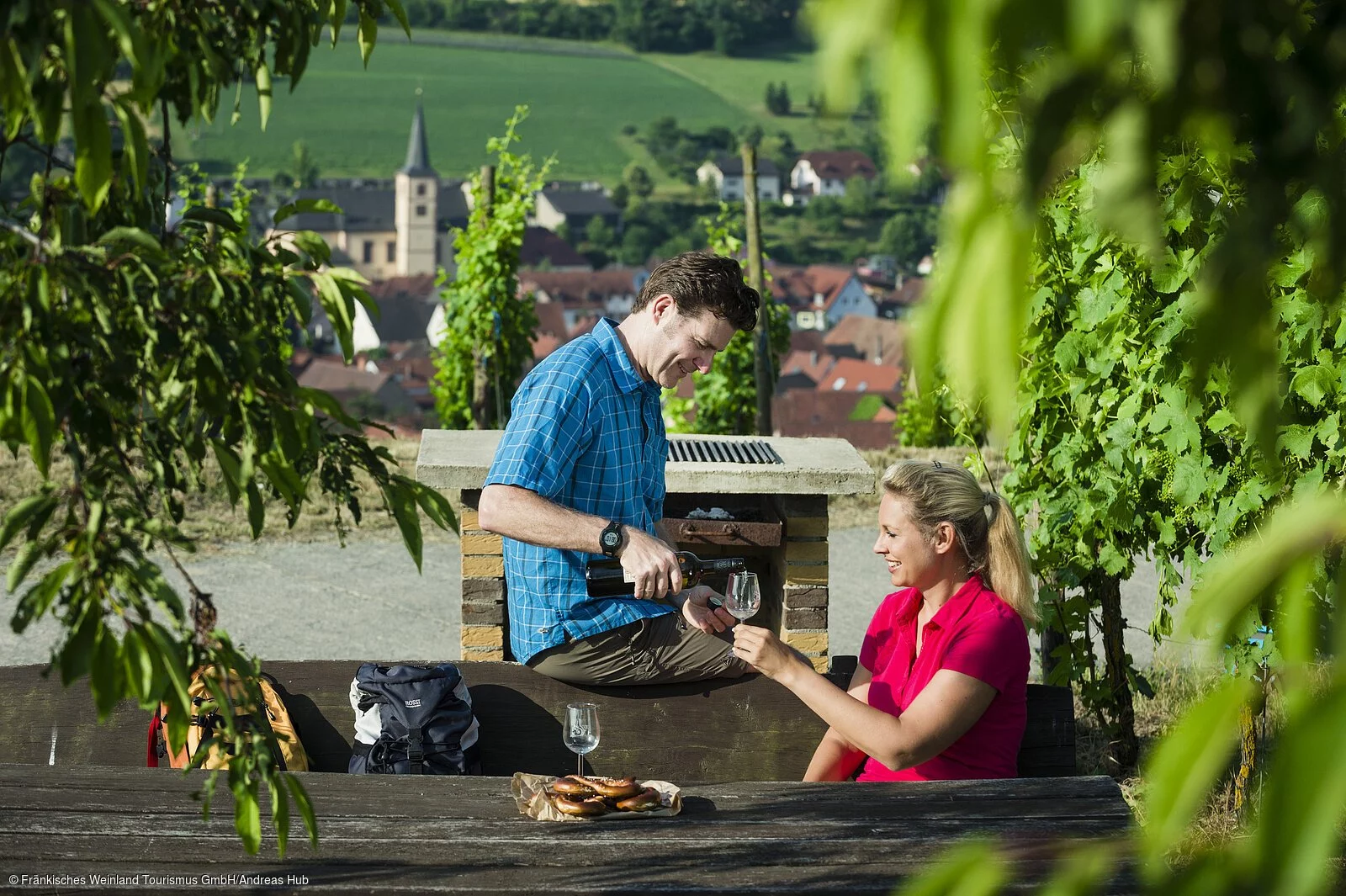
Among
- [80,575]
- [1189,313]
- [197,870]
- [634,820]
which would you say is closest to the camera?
[80,575]

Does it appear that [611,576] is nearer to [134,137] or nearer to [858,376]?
[134,137]

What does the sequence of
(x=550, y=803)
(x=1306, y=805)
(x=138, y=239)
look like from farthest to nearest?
(x=550, y=803)
(x=138, y=239)
(x=1306, y=805)

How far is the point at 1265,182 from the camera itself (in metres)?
0.83

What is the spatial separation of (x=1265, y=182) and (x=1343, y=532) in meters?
0.20

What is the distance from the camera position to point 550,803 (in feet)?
9.28

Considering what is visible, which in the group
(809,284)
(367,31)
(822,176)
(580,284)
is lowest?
(367,31)

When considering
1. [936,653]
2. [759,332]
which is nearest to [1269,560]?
[936,653]

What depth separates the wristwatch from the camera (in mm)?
3648

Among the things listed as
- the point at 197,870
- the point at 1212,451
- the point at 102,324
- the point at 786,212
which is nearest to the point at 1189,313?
the point at 1212,451

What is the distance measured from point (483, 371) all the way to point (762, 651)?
31.2 feet

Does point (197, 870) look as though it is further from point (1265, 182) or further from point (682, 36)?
point (682, 36)

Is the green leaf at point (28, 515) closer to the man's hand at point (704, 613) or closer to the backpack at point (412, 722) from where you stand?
the backpack at point (412, 722)

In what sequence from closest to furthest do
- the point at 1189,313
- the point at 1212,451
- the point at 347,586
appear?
the point at 1189,313 < the point at 1212,451 < the point at 347,586

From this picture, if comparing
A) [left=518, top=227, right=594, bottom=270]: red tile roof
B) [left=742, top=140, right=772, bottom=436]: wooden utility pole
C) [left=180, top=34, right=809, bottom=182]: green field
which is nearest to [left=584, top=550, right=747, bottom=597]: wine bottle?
[left=742, top=140, right=772, bottom=436]: wooden utility pole
